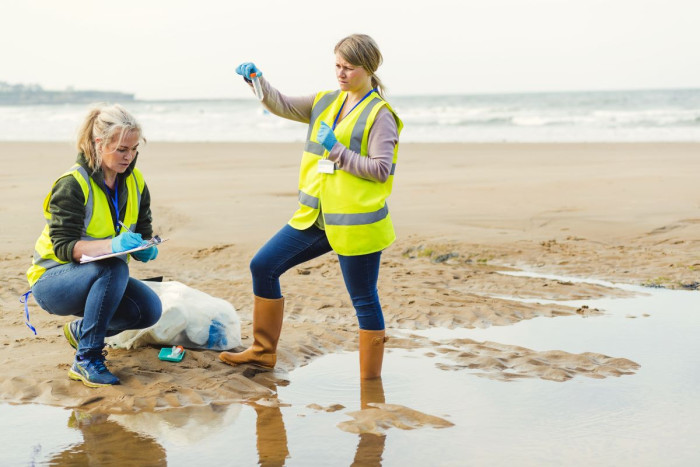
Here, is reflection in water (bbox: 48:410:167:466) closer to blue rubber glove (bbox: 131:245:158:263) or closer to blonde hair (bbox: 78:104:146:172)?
blue rubber glove (bbox: 131:245:158:263)

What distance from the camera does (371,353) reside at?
4344mm

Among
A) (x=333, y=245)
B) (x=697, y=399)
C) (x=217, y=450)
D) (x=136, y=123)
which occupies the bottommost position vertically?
(x=217, y=450)

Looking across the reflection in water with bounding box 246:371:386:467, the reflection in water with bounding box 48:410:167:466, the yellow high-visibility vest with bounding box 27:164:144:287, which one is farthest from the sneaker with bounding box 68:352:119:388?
the reflection in water with bounding box 246:371:386:467

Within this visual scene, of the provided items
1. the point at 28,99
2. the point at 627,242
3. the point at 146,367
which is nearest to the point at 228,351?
the point at 146,367

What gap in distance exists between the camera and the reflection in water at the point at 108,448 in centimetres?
331

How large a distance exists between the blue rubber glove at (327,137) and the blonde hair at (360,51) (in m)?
0.34

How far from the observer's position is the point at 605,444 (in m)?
3.49

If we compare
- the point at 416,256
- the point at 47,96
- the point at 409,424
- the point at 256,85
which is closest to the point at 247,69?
the point at 256,85

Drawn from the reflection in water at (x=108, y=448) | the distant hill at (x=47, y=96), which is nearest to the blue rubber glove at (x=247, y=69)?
the reflection in water at (x=108, y=448)

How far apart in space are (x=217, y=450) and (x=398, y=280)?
140 inches

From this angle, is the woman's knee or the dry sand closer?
the woman's knee

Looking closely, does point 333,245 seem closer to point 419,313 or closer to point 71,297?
point 71,297

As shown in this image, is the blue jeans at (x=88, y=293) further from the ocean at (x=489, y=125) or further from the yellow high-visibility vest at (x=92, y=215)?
the ocean at (x=489, y=125)

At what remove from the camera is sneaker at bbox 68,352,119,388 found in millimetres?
4102
